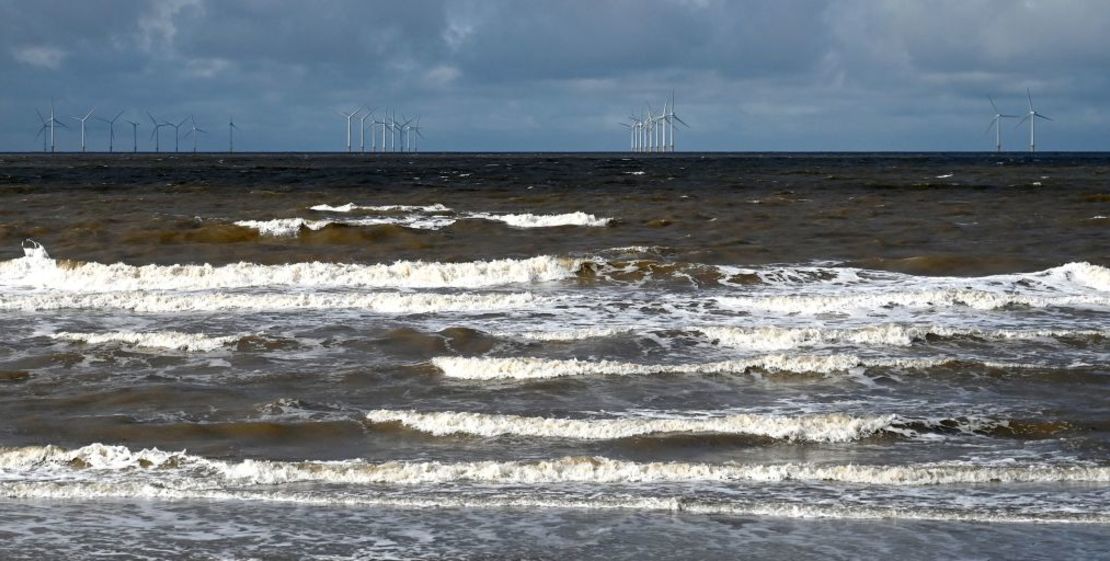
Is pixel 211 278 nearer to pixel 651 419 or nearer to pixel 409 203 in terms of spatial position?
pixel 651 419

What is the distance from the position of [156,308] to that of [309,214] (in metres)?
21.6

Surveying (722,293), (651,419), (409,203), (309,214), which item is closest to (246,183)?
(409,203)

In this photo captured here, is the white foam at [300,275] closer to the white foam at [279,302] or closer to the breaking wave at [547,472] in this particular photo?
the white foam at [279,302]

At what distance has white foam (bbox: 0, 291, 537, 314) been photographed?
2364cm

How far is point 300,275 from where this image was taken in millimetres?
27719

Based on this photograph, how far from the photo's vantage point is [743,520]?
10.2 meters

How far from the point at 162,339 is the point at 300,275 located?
830 cm

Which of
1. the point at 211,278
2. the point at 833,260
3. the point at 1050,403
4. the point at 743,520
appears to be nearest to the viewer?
the point at 743,520

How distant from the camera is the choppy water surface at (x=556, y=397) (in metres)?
10.0

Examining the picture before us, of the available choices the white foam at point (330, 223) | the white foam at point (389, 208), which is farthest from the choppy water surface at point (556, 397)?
the white foam at point (389, 208)

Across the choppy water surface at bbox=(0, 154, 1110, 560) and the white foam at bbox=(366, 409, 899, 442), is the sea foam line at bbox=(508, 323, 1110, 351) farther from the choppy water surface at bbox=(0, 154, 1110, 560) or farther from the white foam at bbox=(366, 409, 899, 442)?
the white foam at bbox=(366, 409, 899, 442)

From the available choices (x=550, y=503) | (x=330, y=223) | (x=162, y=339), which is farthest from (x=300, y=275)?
(x=550, y=503)

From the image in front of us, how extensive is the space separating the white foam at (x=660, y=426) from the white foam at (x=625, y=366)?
289 centimetres

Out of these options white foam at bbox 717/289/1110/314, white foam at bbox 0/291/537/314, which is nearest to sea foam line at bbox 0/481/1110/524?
white foam at bbox 0/291/537/314
